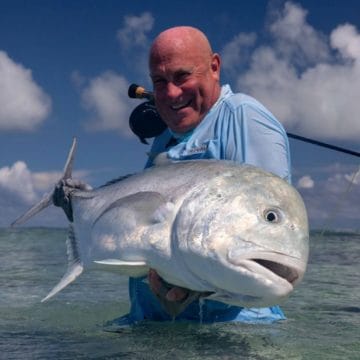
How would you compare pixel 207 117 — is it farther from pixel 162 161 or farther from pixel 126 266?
pixel 126 266

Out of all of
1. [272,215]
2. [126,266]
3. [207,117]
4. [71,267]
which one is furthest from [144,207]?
[207,117]

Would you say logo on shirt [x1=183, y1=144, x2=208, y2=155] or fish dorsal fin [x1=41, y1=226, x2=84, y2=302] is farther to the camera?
logo on shirt [x1=183, y1=144, x2=208, y2=155]

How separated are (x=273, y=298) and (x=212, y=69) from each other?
2055 mm

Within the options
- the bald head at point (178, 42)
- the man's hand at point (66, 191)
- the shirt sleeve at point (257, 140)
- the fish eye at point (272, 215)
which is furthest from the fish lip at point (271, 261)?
the man's hand at point (66, 191)

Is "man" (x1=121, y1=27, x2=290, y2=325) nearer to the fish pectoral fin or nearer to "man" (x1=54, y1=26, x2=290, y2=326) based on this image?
"man" (x1=54, y1=26, x2=290, y2=326)

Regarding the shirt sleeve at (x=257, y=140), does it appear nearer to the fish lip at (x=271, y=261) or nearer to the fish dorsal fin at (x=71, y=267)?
the fish lip at (x=271, y=261)

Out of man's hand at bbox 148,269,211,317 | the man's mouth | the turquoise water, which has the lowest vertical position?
the turquoise water

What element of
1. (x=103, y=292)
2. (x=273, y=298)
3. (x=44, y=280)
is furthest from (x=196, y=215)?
(x=44, y=280)

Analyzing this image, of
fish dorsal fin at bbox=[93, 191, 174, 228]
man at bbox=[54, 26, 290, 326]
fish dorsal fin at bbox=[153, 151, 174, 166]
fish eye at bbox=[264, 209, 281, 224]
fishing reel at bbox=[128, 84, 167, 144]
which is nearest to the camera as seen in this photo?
fish eye at bbox=[264, 209, 281, 224]

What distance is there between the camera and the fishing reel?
6090mm

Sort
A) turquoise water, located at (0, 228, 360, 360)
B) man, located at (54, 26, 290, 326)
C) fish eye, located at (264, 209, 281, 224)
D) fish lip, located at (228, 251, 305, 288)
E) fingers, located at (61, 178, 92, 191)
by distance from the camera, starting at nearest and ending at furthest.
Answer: fish lip, located at (228, 251, 305, 288) < fish eye, located at (264, 209, 281, 224) < man, located at (54, 26, 290, 326) < turquoise water, located at (0, 228, 360, 360) < fingers, located at (61, 178, 92, 191)

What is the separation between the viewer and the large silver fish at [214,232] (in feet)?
10.6

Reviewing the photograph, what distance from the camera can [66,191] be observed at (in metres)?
5.18

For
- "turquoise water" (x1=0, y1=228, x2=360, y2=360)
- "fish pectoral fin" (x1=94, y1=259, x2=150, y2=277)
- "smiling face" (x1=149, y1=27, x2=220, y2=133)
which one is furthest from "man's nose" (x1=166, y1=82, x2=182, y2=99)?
"turquoise water" (x1=0, y1=228, x2=360, y2=360)
